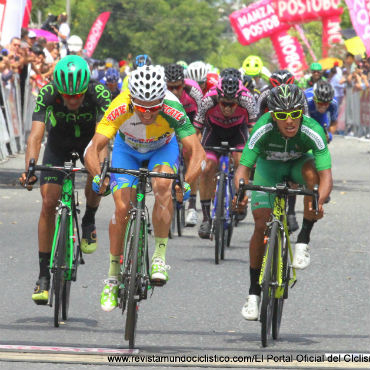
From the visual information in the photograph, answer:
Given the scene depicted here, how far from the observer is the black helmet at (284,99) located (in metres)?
7.77

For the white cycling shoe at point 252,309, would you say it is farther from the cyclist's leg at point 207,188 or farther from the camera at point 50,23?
the camera at point 50,23

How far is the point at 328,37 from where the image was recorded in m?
51.8

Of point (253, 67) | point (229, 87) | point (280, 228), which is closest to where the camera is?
point (280, 228)

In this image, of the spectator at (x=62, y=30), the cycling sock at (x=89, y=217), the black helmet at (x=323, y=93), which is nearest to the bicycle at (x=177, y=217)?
the black helmet at (x=323, y=93)

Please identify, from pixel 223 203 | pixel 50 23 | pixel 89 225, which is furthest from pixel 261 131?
pixel 50 23

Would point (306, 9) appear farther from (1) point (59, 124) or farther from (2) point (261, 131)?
(2) point (261, 131)

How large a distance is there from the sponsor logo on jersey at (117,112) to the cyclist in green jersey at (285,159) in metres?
0.88

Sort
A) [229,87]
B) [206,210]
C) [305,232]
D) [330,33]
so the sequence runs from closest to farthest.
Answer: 1. [305,232]
2. [229,87]
3. [206,210]
4. [330,33]

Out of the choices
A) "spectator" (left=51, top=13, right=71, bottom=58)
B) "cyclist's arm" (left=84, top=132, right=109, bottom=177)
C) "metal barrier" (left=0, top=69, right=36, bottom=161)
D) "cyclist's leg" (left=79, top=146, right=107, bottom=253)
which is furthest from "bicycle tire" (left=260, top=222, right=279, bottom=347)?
"spectator" (left=51, top=13, right=71, bottom=58)

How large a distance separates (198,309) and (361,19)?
20240 mm

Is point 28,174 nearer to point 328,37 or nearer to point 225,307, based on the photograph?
point 225,307

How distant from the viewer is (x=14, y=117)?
23656mm

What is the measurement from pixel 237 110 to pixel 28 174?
5.09 meters

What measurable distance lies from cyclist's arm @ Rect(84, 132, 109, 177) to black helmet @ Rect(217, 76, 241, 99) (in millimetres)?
4303
